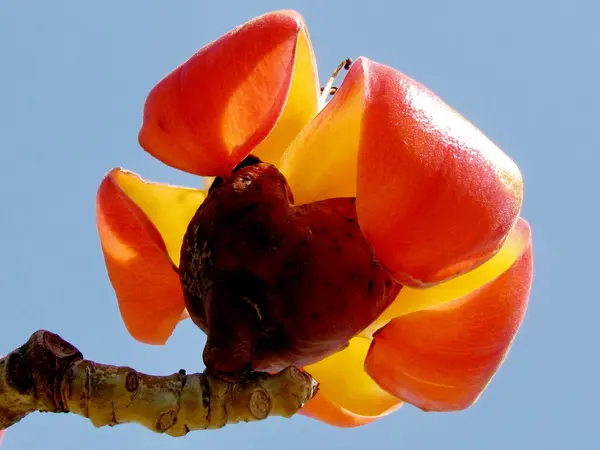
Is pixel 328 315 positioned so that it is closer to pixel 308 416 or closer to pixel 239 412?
pixel 239 412

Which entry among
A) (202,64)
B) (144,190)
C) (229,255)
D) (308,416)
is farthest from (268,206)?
(308,416)

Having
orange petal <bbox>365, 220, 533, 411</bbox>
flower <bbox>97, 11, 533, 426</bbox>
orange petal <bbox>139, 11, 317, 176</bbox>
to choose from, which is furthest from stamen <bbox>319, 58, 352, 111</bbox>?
orange petal <bbox>365, 220, 533, 411</bbox>

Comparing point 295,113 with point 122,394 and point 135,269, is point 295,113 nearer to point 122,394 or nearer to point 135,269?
point 135,269

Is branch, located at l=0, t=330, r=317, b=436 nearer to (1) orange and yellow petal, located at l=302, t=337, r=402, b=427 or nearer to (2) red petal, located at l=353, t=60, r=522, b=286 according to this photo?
(2) red petal, located at l=353, t=60, r=522, b=286

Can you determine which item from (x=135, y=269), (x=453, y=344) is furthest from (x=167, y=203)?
(x=453, y=344)

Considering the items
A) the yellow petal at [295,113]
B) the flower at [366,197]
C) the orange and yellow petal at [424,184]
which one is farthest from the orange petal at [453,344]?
the yellow petal at [295,113]
